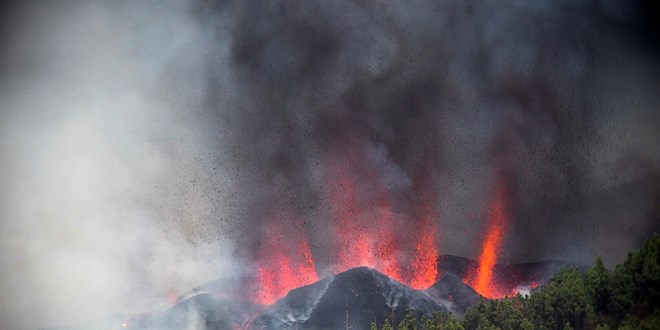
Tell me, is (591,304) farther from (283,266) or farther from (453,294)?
(283,266)

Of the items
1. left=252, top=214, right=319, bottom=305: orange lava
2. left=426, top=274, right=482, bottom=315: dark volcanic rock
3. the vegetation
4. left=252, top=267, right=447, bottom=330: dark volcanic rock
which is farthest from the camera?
left=252, top=214, right=319, bottom=305: orange lava

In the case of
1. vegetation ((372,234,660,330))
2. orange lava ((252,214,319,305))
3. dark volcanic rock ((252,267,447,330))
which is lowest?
vegetation ((372,234,660,330))

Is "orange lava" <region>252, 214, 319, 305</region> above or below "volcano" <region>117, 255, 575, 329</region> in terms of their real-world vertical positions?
above

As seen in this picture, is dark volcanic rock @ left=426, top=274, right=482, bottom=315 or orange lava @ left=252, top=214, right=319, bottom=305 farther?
orange lava @ left=252, top=214, right=319, bottom=305

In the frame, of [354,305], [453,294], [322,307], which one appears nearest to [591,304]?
[354,305]

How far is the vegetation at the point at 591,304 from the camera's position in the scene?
50594 mm

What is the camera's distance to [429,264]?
3487 inches

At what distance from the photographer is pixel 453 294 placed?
78.3m

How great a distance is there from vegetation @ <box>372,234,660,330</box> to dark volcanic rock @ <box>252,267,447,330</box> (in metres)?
10.7

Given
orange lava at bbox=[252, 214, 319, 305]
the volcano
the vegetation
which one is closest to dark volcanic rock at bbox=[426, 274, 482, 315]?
the volcano

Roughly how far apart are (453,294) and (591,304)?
2506 cm

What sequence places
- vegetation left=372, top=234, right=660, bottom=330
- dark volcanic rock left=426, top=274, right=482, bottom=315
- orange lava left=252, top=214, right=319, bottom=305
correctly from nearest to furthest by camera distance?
1. vegetation left=372, top=234, right=660, bottom=330
2. dark volcanic rock left=426, top=274, right=482, bottom=315
3. orange lava left=252, top=214, right=319, bottom=305

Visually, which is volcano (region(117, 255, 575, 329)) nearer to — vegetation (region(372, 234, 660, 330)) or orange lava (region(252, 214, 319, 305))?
orange lava (region(252, 214, 319, 305))

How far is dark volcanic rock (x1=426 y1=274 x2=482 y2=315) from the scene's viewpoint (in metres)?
76.4
